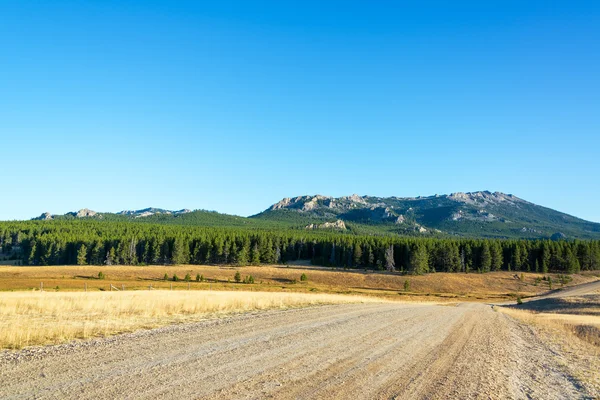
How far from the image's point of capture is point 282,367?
10.0 m

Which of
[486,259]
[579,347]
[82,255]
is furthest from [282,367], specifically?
[82,255]

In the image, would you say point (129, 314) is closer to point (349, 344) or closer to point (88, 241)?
point (349, 344)

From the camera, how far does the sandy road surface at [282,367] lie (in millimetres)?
8008

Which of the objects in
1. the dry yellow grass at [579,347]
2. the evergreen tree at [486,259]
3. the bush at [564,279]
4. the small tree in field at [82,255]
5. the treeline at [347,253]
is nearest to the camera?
the dry yellow grass at [579,347]

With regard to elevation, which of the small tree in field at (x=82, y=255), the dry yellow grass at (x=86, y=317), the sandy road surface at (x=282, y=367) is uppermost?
the sandy road surface at (x=282, y=367)

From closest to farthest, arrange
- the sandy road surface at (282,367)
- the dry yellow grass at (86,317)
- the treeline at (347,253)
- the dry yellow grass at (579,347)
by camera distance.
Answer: the sandy road surface at (282,367), the dry yellow grass at (579,347), the dry yellow grass at (86,317), the treeline at (347,253)

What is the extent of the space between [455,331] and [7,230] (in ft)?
654

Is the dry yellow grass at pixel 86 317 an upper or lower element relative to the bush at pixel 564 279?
upper

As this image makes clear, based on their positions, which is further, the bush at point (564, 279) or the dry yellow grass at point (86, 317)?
the bush at point (564, 279)

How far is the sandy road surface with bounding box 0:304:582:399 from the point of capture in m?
8.01

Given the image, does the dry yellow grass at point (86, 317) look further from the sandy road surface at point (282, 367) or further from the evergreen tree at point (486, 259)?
the evergreen tree at point (486, 259)

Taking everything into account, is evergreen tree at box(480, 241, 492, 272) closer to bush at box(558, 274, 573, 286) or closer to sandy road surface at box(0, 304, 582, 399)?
bush at box(558, 274, 573, 286)

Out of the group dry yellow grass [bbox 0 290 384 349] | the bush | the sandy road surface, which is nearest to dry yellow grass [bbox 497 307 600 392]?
the sandy road surface

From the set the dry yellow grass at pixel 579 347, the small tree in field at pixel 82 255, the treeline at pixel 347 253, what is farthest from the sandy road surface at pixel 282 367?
the small tree in field at pixel 82 255
